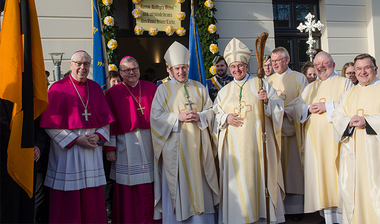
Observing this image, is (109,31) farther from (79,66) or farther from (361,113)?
(361,113)

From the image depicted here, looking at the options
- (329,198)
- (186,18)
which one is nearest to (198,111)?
(329,198)

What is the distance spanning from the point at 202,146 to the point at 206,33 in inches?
154

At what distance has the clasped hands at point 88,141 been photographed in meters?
3.63

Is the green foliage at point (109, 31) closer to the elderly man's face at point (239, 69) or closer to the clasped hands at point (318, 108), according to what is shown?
the elderly man's face at point (239, 69)

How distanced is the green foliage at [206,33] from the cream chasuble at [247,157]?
3088mm

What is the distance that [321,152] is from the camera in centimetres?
429

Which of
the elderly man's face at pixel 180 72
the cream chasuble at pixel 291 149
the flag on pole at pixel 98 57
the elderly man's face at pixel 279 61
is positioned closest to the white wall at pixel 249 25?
the flag on pole at pixel 98 57

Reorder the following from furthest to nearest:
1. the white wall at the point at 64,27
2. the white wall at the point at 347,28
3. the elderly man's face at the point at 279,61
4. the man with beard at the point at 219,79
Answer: the white wall at the point at 347,28 < the white wall at the point at 64,27 < the man with beard at the point at 219,79 < the elderly man's face at the point at 279,61

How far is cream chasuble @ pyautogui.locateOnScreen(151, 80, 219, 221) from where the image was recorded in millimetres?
3996

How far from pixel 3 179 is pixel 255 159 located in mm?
2768

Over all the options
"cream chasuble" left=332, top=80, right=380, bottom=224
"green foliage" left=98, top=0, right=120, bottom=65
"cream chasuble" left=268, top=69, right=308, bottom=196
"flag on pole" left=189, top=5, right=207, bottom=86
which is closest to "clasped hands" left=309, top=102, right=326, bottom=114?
"cream chasuble" left=332, top=80, right=380, bottom=224

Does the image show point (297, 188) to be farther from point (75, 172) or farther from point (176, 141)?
point (75, 172)

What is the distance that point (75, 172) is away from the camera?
3631 mm

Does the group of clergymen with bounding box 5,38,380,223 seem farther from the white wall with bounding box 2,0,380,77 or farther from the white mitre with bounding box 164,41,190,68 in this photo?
the white wall with bounding box 2,0,380,77
